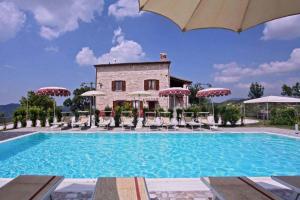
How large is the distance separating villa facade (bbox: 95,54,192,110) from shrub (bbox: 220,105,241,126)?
834cm

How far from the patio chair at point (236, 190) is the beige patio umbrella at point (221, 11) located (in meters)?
1.77

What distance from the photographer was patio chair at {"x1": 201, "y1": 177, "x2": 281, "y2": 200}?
8.20 feet

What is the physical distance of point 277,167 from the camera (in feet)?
24.7

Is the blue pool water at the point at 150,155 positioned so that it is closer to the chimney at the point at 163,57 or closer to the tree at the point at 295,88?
the chimney at the point at 163,57

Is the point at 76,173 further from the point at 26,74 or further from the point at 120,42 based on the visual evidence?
the point at 26,74

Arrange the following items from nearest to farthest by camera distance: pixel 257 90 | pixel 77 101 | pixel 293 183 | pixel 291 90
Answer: pixel 293 183, pixel 77 101, pixel 291 90, pixel 257 90

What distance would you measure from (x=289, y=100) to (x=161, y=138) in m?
11.0

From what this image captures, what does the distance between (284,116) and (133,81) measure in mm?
13816

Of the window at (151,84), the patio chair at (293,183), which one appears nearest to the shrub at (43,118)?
the window at (151,84)

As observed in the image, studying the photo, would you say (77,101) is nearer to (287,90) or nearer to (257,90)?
(257,90)

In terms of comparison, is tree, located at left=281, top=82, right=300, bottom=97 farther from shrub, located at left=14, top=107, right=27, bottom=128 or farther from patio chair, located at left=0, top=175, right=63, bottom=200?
patio chair, located at left=0, top=175, right=63, bottom=200

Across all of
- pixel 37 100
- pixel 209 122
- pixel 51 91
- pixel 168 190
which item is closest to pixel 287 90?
pixel 209 122

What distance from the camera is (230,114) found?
17.2 meters

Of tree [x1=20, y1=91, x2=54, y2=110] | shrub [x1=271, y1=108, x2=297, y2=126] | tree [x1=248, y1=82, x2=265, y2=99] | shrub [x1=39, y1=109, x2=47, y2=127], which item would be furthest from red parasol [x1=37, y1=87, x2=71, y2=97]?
tree [x1=248, y1=82, x2=265, y2=99]
